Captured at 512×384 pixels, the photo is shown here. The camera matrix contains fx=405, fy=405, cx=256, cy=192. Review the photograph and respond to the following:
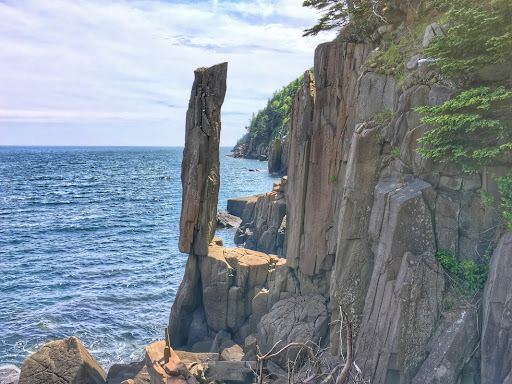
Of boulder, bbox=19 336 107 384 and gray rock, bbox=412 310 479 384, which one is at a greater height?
gray rock, bbox=412 310 479 384

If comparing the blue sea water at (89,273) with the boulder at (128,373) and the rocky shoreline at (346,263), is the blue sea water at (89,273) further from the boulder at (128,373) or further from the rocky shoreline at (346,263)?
the rocky shoreline at (346,263)

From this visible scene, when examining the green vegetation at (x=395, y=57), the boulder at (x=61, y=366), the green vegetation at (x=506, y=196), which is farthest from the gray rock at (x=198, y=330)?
the green vegetation at (x=506, y=196)

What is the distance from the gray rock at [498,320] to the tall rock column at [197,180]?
1343 centimetres

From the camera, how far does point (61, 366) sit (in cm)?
1538

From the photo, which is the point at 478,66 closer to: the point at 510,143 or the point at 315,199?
the point at 510,143

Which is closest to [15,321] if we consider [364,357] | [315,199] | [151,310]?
[151,310]

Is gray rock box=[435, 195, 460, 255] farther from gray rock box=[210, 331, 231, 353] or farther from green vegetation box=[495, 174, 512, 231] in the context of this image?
gray rock box=[210, 331, 231, 353]

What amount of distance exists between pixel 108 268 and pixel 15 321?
364 inches

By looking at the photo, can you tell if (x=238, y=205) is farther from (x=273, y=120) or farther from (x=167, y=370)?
(x=273, y=120)

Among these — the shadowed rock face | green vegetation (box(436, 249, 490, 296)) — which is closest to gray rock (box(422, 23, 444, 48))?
green vegetation (box(436, 249, 490, 296))

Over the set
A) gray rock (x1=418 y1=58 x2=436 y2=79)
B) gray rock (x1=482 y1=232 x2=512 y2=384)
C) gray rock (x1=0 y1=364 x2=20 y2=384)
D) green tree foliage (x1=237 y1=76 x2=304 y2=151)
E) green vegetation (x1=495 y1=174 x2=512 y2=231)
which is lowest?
gray rock (x1=0 y1=364 x2=20 y2=384)

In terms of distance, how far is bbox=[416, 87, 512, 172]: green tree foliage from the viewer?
970 cm

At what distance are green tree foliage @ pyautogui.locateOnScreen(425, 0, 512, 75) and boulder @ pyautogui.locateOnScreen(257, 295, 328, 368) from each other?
9.55 metres

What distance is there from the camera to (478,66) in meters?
10.3
